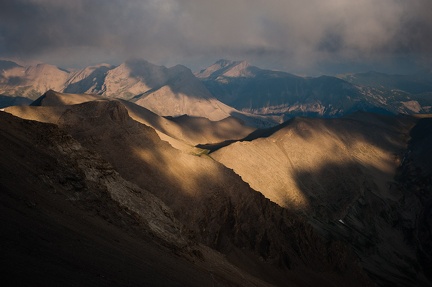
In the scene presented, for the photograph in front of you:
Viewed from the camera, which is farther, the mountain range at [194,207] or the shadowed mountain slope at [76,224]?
the mountain range at [194,207]

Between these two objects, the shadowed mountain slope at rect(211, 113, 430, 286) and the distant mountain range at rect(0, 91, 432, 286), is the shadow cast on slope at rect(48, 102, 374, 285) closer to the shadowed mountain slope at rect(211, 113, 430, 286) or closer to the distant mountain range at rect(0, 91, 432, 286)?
the distant mountain range at rect(0, 91, 432, 286)

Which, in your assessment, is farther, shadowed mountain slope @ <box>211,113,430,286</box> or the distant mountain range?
shadowed mountain slope @ <box>211,113,430,286</box>

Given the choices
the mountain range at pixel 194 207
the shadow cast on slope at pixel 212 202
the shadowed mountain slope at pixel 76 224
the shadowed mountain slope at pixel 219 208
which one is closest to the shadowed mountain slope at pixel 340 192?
the mountain range at pixel 194 207

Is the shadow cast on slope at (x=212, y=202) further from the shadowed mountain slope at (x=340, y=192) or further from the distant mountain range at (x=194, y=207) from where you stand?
the shadowed mountain slope at (x=340, y=192)

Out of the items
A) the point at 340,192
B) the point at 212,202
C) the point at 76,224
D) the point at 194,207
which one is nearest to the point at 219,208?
the point at 212,202

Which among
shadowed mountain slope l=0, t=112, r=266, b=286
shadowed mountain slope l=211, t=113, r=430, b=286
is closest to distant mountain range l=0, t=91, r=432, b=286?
shadowed mountain slope l=0, t=112, r=266, b=286

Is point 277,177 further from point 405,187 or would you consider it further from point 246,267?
point 405,187

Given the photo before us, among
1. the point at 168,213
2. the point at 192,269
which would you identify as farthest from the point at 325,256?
the point at 192,269

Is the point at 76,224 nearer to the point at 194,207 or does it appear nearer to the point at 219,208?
the point at 194,207

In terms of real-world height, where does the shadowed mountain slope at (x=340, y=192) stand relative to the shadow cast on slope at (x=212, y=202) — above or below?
above

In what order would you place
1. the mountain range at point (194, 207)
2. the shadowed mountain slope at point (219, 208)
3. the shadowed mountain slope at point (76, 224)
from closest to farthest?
the shadowed mountain slope at point (76, 224) → the mountain range at point (194, 207) → the shadowed mountain slope at point (219, 208)
